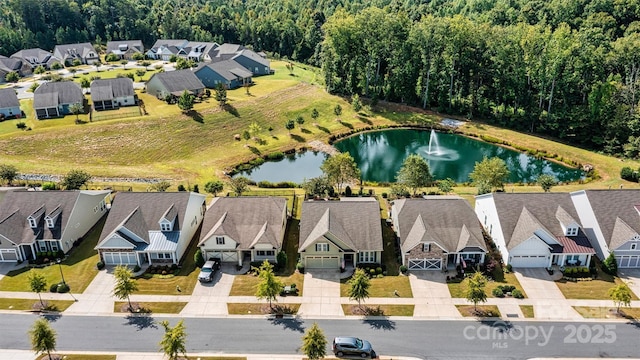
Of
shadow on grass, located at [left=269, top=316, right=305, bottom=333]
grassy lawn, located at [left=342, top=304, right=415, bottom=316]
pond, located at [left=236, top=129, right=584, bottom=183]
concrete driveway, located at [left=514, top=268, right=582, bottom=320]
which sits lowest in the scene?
pond, located at [left=236, top=129, right=584, bottom=183]

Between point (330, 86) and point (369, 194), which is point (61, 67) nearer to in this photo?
point (330, 86)

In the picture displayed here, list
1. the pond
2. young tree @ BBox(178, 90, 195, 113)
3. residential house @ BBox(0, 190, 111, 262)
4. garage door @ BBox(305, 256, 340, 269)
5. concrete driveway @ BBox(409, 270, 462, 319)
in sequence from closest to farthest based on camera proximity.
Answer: concrete driveway @ BBox(409, 270, 462, 319) → garage door @ BBox(305, 256, 340, 269) → residential house @ BBox(0, 190, 111, 262) → the pond → young tree @ BBox(178, 90, 195, 113)

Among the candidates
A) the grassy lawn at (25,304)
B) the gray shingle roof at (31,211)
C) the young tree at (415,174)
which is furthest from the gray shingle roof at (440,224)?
the gray shingle roof at (31,211)

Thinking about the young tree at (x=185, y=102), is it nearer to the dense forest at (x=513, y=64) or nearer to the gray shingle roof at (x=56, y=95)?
the gray shingle roof at (x=56, y=95)

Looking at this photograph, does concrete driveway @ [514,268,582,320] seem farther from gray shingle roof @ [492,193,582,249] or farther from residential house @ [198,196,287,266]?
residential house @ [198,196,287,266]

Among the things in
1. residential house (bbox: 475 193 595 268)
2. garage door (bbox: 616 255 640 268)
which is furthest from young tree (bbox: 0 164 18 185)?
garage door (bbox: 616 255 640 268)

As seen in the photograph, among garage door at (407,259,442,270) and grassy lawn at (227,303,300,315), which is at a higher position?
garage door at (407,259,442,270)

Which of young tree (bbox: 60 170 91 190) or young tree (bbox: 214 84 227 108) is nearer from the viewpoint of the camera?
young tree (bbox: 60 170 91 190)

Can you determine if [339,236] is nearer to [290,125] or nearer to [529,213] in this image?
[529,213]
